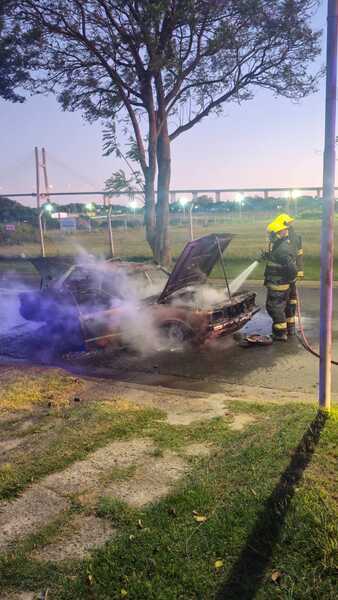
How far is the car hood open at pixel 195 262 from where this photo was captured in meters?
7.26

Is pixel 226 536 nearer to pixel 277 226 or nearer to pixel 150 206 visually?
pixel 277 226

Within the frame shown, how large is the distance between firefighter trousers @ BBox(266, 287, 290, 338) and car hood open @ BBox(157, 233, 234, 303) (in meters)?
1.11

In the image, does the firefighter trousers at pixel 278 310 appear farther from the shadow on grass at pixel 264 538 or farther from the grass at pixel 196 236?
the grass at pixel 196 236

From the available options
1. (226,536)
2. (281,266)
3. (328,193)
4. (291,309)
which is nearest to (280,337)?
(291,309)

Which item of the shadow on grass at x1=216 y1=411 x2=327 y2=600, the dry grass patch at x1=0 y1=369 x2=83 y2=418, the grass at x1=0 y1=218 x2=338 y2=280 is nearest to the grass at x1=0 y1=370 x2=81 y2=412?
the dry grass patch at x1=0 y1=369 x2=83 y2=418

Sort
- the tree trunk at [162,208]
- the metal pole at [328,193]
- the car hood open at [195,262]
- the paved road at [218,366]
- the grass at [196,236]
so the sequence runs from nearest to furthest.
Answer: the metal pole at [328,193]
the paved road at [218,366]
the car hood open at [195,262]
the tree trunk at [162,208]
the grass at [196,236]

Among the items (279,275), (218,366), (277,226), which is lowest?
(218,366)

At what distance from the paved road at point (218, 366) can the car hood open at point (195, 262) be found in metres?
1.01

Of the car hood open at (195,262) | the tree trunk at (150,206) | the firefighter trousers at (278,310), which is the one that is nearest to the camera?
the car hood open at (195,262)

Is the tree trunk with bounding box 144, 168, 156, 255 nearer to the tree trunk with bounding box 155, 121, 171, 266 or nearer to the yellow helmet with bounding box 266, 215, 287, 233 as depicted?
the tree trunk with bounding box 155, 121, 171, 266

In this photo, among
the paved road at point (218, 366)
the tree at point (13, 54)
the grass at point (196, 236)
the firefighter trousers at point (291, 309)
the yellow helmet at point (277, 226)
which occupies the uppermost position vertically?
the tree at point (13, 54)

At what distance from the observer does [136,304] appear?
7734 mm

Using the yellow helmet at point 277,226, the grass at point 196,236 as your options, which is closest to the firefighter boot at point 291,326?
the yellow helmet at point 277,226

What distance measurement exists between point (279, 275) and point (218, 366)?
2074mm
